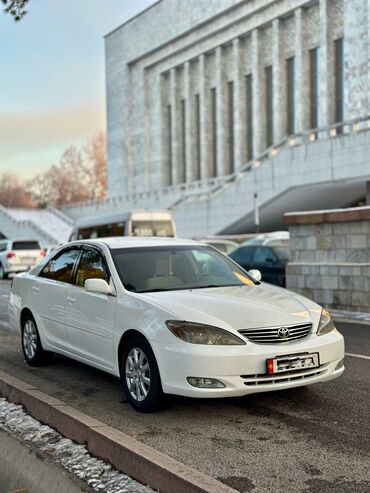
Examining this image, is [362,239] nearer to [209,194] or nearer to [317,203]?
[317,203]

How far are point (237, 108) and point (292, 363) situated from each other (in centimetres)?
5079

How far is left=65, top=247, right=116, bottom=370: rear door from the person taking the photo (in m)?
5.81

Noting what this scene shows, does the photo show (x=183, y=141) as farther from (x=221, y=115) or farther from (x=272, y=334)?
(x=272, y=334)

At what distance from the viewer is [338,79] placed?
45906 millimetres

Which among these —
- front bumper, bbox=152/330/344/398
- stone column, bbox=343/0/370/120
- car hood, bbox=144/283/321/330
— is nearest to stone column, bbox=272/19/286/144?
stone column, bbox=343/0/370/120

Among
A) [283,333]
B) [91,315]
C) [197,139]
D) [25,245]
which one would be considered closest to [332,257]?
[91,315]

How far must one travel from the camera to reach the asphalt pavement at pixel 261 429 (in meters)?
3.93

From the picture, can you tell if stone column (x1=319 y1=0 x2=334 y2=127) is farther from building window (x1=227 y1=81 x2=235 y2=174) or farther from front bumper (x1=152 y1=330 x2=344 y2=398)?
front bumper (x1=152 y1=330 x2=344 y2=398)

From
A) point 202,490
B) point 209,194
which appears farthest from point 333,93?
point 202,490

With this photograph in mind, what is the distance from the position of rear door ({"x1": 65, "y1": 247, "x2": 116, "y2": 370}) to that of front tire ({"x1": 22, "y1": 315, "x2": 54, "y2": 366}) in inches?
39.0

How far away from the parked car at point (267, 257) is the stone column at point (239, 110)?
38195 mm

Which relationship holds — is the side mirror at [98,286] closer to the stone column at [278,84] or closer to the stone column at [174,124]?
the stone column at [278,84]

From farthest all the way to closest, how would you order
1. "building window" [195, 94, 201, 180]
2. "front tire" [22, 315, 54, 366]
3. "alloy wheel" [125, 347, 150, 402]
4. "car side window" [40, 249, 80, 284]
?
"building window" [195, 94, 201, 180], "front tire" [22, 315, 54, 366], "car side window" [40, 249, 80, 284], "alloy wheel" [125, 347, 150, 402]

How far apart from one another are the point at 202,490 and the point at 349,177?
32.4m
